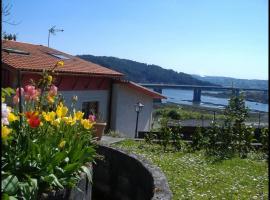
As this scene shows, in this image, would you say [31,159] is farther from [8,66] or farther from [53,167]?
[8,66]

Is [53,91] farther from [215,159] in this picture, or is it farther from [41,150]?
[215,159]

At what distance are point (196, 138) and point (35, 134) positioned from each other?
7.76m

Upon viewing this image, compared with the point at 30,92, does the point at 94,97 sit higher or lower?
lower

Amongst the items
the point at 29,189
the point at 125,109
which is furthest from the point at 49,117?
the point at 125,109

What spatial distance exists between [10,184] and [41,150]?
664 mm

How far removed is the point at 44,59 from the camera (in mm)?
19078

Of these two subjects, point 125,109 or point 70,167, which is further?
point 125,109

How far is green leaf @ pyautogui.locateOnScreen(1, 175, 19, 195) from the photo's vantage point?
3568 millimetres

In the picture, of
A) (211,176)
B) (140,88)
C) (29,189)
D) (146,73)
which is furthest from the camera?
(146,73)

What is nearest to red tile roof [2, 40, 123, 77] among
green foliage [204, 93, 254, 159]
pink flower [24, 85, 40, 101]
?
green foliage [204, 93, 254, 159]

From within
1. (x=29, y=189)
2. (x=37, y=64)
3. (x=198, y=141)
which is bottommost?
(x=198, y=141)


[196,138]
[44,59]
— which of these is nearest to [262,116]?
[44,59]

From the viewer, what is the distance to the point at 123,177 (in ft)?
24.0

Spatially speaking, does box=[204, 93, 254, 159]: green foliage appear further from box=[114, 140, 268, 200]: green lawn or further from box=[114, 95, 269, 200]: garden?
box=[114, 140, 268, 200]: green lawn
